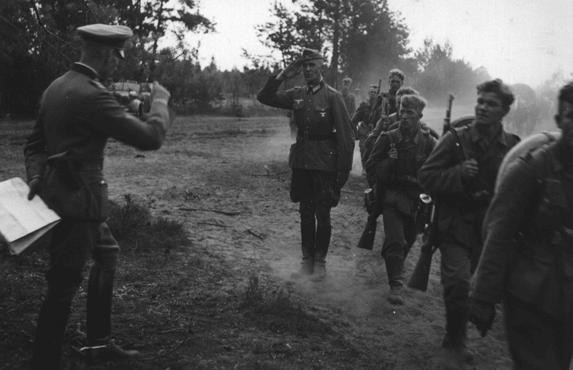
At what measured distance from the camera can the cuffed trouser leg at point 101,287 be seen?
384 centimetres

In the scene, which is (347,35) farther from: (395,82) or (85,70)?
(85,70)

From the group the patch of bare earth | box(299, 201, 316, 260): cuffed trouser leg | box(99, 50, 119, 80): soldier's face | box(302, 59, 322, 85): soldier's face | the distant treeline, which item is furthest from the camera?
the distant treeline

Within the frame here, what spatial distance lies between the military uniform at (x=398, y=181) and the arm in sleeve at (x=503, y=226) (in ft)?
10.1

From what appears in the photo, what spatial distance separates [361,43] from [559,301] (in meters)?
33.6

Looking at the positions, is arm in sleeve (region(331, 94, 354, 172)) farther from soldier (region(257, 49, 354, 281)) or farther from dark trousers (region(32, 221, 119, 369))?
dark trousers (region(32, 221, 119, 369))

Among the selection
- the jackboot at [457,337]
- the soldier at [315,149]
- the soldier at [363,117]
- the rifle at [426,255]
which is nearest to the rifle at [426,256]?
the rifle at [426,255]

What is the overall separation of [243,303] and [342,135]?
7.34 feet

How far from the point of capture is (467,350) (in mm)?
4895

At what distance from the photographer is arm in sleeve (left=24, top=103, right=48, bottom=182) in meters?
3.64

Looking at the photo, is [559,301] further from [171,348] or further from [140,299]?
[140,299]

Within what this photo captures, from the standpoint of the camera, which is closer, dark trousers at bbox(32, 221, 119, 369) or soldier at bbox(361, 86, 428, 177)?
dark trousers at bbox(32, 221, 119, 369)

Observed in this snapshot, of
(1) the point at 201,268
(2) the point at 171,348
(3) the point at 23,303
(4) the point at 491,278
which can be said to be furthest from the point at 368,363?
(3) the point at 23,303

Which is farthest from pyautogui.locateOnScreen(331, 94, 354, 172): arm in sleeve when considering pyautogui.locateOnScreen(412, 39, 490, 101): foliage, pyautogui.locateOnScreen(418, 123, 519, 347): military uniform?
pyautogui.locateOnScreen(412, 39, 490, 101): foliage

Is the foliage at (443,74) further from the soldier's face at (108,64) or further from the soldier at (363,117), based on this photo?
the soldier's face at (108,64)
